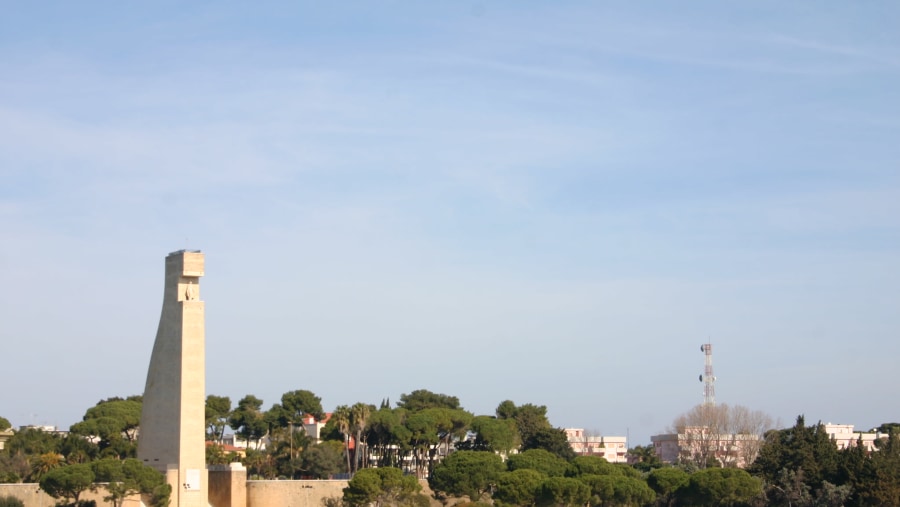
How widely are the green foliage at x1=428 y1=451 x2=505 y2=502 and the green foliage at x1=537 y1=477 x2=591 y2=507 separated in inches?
150

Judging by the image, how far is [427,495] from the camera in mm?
61312

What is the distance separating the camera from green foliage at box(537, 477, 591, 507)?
54344 mm

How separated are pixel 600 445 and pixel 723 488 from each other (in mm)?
62710

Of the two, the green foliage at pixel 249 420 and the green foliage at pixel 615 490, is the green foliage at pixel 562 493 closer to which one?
the green foliage at pixel 615 490

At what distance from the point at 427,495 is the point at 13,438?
21227mm

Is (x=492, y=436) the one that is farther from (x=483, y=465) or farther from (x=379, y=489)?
(x=379, y=489)

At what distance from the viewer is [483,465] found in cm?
5881

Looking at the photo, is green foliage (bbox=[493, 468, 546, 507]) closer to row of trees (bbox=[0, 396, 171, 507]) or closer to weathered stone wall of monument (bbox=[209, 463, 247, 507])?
weathered stone wall of monument (bbox=[209, 463, 247, 507])

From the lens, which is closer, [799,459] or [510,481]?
[510,481]

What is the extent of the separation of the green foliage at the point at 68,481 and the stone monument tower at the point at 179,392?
11.3 feet

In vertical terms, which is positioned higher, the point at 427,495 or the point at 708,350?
the point at 708,350

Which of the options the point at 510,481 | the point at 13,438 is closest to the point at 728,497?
the point at 510,481

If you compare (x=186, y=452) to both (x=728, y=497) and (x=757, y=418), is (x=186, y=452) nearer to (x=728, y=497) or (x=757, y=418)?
(x=728, y=497)

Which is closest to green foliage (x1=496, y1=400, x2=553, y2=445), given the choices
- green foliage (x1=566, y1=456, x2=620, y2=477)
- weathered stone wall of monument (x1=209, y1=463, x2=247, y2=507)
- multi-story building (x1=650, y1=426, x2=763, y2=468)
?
multi-story building (x1=650, y1=426, x2=763, y2=468)
